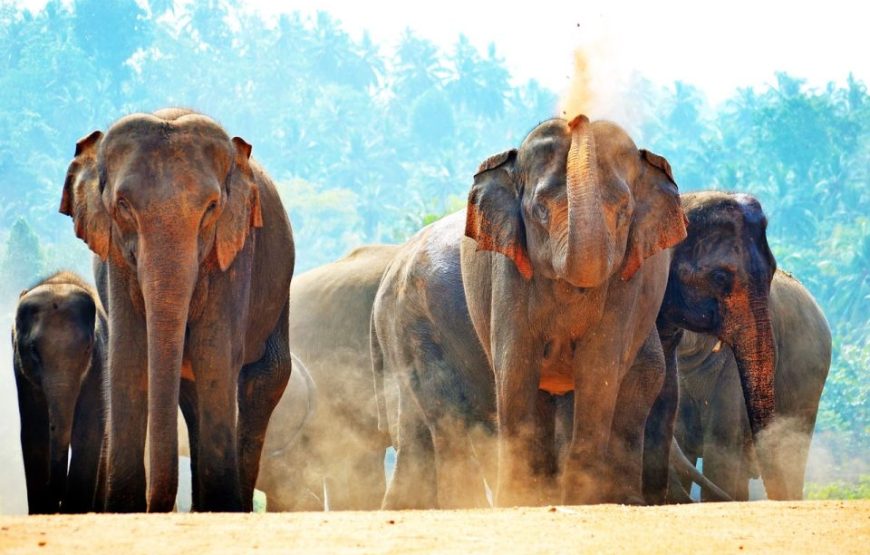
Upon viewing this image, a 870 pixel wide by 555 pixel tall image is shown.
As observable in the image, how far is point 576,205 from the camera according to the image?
768cm

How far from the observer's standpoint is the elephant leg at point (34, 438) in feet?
31.6

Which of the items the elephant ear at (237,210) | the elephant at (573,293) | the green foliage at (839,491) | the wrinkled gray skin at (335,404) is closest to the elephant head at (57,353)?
the elephant ear at (237,210)

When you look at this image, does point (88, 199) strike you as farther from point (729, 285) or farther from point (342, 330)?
point (342, 330)

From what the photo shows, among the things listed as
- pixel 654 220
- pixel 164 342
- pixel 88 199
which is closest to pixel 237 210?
pixel 88 199

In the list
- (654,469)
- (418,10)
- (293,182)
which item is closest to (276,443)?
(654,469)

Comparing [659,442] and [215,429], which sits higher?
[215,429]

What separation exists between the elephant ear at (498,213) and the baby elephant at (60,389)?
2.29 metres

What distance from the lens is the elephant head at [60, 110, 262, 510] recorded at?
7.25 metres

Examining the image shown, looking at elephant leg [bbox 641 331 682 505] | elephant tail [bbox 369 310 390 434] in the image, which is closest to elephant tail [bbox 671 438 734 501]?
elephant leg [bbox 641 331 682 505]

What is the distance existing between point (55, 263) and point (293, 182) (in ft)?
62.7

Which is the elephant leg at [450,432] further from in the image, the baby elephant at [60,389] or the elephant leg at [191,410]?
the baby elephant at [60,389]

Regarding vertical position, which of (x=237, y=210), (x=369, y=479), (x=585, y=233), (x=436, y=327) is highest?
(x=237, y=210)

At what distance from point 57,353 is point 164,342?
2215 mm

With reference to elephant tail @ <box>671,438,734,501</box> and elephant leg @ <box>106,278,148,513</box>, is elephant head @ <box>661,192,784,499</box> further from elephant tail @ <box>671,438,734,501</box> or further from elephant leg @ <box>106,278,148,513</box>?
elephant leg @ <box>106,278,148,513</box>
